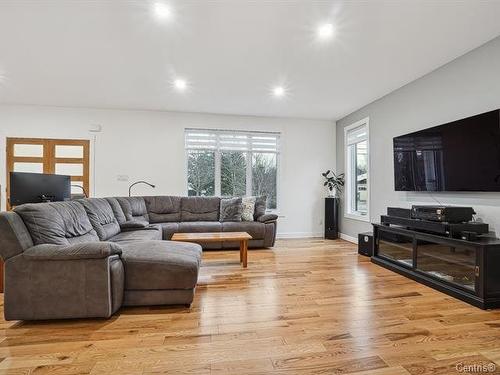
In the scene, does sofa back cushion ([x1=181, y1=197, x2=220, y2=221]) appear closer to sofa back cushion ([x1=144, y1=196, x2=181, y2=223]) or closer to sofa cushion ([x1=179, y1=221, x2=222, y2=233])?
sofa back cushion ([x1=144, y1=196, x2=181, y2=223])

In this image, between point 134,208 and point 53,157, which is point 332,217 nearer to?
point 134,208

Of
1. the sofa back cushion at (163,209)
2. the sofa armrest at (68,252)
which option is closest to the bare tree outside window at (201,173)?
the sofa back cushion at (163,209)

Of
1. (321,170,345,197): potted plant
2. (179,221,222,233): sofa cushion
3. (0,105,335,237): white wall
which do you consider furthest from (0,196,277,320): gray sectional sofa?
(321,170,345,197): potted plant

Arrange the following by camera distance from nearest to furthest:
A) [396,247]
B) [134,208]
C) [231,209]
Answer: [396,247], [134,208], [231,209]

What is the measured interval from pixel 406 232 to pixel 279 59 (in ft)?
8.29

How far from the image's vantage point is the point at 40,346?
1.73 metres

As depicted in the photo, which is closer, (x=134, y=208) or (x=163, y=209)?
(x=134, y=208)

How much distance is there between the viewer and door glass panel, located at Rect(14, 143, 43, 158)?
4910 mm

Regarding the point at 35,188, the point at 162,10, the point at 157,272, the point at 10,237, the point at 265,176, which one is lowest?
the point at 157,272

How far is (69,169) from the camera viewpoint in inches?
200

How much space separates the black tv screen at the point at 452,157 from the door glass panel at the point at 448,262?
0.71 m

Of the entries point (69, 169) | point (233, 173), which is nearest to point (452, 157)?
point (233, 173)

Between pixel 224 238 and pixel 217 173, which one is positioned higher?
pixel 217 173

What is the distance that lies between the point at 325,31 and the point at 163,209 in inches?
150
